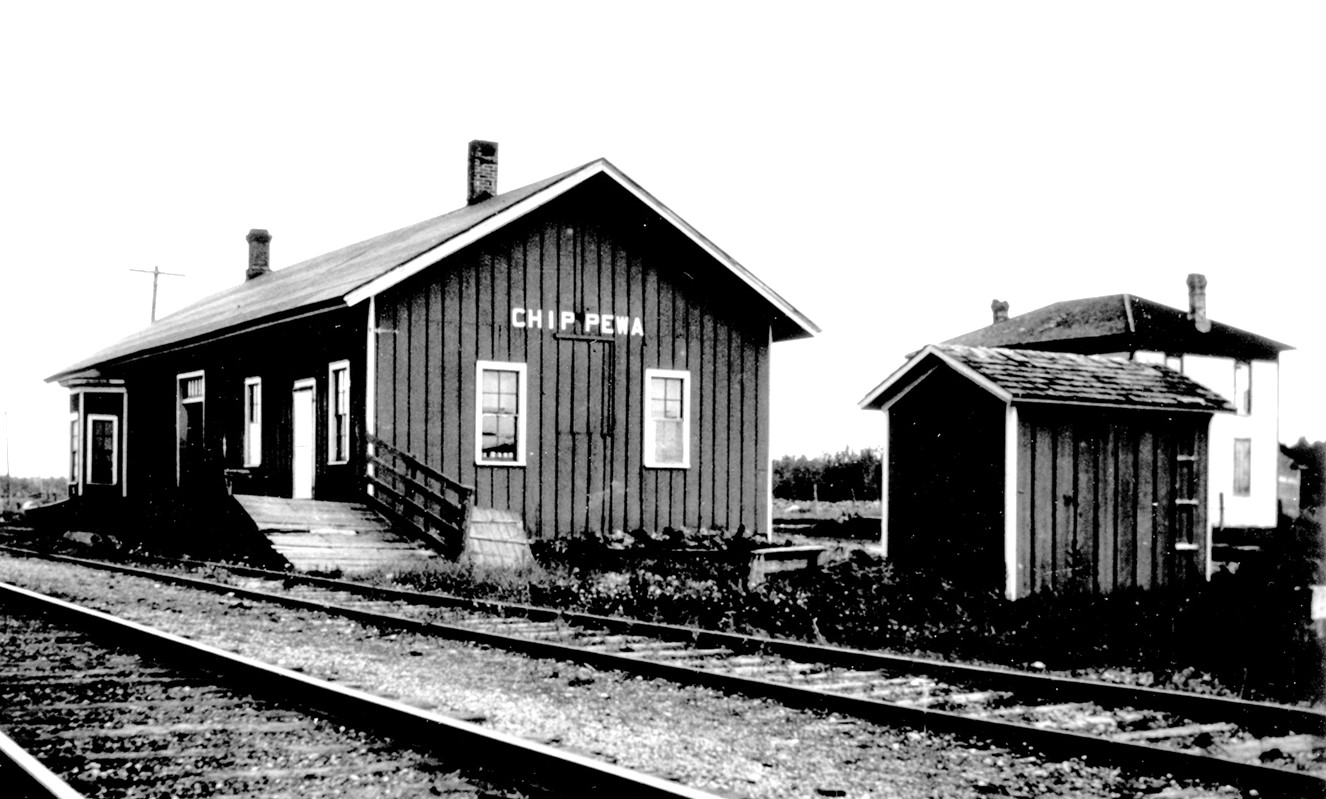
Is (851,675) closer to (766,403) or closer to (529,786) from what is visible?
(529,786)

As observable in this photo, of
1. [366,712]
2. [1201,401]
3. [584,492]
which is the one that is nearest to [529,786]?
[366,712]

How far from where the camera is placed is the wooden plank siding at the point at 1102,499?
14.5 meters

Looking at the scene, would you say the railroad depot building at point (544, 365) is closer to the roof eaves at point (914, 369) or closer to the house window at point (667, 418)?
the house window at point (667, 418)

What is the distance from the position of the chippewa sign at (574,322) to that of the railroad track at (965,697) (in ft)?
29.3

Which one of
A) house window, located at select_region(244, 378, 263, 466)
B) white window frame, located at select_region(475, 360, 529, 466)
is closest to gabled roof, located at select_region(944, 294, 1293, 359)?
house window, located at select_region(244, 378, 263, 466)

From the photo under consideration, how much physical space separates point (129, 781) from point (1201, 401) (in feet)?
44.2

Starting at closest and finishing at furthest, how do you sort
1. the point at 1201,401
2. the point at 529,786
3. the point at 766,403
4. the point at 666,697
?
the point at 529,786, the point at 666,697, the point at 1201,401, the point at 766,403

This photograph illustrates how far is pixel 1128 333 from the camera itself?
4512 cm

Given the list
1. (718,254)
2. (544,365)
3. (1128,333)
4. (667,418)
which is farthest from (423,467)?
(1128,333)

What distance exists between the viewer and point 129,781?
538 centimetres

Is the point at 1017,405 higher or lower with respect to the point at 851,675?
higher

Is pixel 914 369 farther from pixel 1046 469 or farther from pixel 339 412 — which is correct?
pixel 339 412

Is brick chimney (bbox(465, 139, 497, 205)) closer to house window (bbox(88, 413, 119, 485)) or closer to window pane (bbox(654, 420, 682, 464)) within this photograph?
window pane (bbox(654, 420, 682, 464))

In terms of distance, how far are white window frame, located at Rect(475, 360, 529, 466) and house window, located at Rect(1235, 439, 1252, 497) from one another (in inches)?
1321
